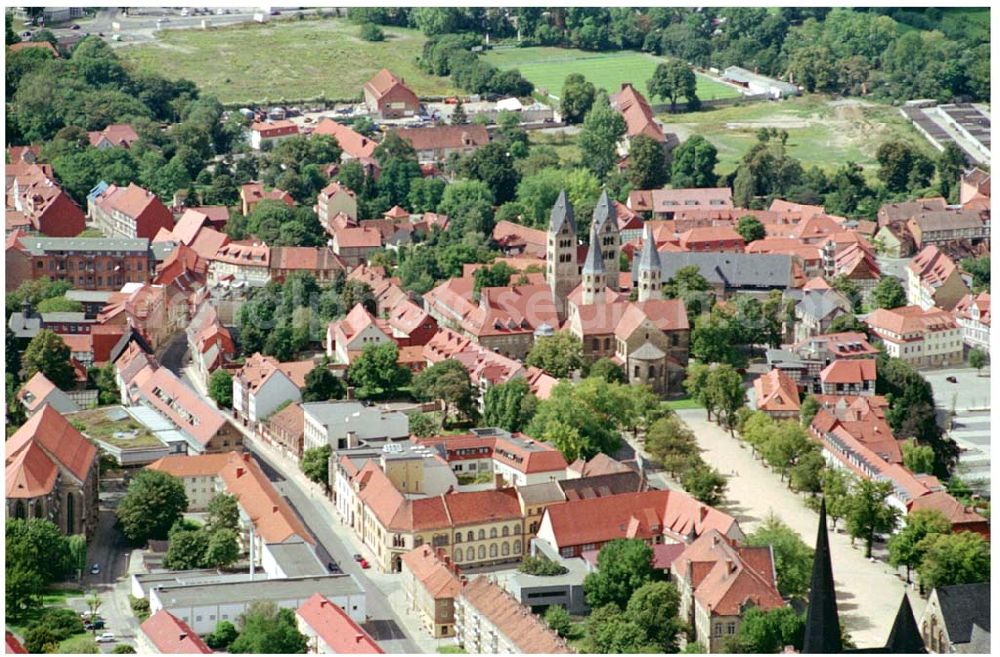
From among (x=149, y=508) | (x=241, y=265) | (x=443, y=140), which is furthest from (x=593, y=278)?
(x=443, y=140)

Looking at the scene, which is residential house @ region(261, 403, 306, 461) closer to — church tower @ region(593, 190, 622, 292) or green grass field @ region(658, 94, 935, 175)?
church tower @ region(593, 190, 622, 292)

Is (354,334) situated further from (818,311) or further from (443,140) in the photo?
(443,140)

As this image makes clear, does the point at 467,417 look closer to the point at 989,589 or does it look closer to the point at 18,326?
the point at 18,326

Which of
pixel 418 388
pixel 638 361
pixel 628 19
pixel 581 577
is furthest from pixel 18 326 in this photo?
pixel 628 19

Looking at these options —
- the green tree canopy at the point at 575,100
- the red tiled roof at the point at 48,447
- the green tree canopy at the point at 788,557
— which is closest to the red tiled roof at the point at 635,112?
the green tree canopy at the point at 575,100

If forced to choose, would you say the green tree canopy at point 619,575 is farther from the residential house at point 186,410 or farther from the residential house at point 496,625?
the residential house at point 186,410

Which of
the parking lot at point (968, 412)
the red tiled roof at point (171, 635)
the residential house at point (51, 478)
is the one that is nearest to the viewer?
the red tiled roof at point (171, 635)
